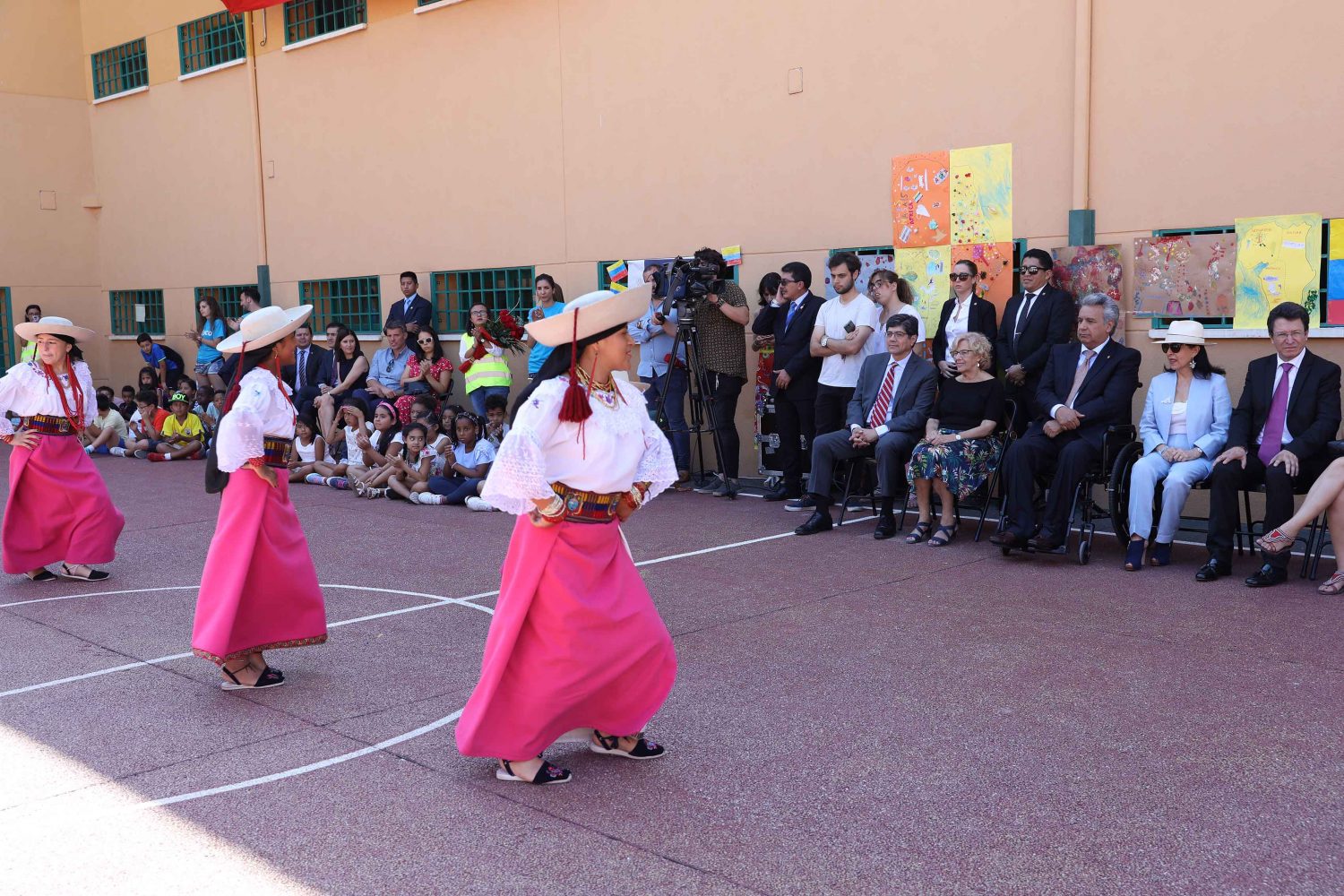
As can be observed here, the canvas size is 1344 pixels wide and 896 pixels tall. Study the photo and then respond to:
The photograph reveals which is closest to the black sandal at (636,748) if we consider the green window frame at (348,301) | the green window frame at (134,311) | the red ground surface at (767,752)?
the red ground surface at (767,752)

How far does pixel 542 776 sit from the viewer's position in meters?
4.28

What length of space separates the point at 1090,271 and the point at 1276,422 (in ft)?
6.90

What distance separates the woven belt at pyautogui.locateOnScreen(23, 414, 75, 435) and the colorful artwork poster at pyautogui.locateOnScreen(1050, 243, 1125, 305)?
699 centimetres

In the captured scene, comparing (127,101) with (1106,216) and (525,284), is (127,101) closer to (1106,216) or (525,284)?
(525,284)

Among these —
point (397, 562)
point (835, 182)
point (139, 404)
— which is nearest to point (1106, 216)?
point (835, 182)

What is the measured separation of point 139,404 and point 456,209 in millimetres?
4870

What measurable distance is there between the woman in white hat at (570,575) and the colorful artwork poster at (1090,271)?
572 centimetres

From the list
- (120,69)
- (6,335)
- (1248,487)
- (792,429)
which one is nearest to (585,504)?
(1248,487)

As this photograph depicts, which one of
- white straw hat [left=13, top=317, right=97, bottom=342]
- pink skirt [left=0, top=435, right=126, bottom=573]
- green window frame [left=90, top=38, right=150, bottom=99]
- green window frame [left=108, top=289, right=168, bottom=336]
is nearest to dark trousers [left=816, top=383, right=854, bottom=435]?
pink skirt [left=0, top=435, right=126, bottom=573]

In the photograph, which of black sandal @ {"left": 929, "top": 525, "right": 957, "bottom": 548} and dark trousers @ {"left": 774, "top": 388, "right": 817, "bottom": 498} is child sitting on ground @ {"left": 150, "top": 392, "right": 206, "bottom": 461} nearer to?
dark trousers @ {"left": 774, "top": 388, "right": 817, "bottom": 498}

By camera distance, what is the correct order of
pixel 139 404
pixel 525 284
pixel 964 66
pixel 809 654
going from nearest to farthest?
pixel 809 654 → pixel 964 66 → pixel 525 284 → pixel 139 404

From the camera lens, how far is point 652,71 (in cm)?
1209

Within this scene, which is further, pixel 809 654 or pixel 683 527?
pixel 683 527

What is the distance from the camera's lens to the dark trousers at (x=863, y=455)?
8.79 m
